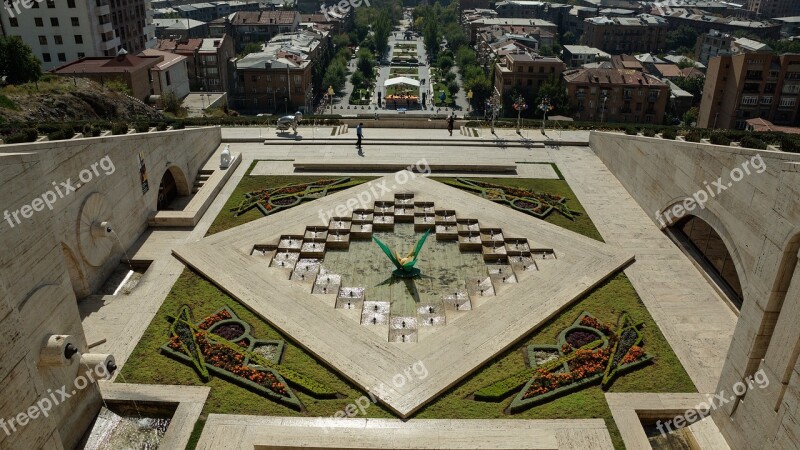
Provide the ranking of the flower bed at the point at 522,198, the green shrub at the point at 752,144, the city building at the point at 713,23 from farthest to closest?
the city building at the point at 713,23 < the flower bed at the point at 522,198 < the green shrub at the point at 752,144

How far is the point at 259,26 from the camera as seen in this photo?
13012cm

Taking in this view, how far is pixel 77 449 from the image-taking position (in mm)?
15820

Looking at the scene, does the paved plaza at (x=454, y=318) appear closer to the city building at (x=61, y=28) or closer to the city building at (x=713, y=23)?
the city building at (x=61, y=28)

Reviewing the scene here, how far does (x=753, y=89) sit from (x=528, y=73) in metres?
31.7

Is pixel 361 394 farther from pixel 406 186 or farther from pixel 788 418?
pixel 406 186

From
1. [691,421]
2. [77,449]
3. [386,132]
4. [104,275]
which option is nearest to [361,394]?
[77,449]

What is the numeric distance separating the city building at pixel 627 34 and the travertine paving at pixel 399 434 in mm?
140524

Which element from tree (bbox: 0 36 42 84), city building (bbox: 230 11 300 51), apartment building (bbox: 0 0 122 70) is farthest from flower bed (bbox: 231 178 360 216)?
city building (bbox: 230 11 300 51)

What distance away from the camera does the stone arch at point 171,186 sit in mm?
31312

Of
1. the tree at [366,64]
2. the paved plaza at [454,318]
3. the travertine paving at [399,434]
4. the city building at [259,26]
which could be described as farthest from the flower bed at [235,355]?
the city building at [259,26]

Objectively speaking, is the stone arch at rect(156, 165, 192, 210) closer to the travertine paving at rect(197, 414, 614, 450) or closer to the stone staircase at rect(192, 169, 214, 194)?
the stone staircase at rect(192, 169, 214, 194)

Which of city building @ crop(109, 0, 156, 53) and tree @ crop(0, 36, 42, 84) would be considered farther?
city building @ crop(109, 0, 156, 53)

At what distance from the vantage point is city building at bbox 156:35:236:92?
8600 cm

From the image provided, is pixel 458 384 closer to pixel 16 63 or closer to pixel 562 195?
pixel 562 195
